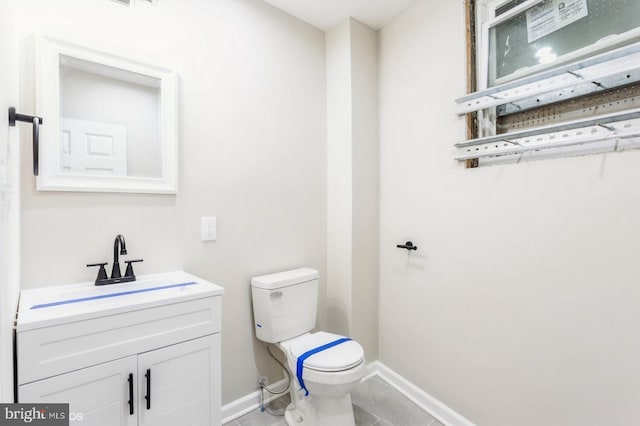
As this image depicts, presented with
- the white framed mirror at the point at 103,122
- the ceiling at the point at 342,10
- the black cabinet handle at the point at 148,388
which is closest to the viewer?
the black cabinet handle at the point at 148,388

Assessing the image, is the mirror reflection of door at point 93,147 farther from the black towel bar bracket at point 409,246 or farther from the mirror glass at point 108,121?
the black towel bar bracket at point 409,246

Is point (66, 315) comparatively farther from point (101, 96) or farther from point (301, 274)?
point (301, 274)

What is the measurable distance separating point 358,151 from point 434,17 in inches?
35.7

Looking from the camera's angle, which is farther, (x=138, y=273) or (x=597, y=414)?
(x=138, y=273)

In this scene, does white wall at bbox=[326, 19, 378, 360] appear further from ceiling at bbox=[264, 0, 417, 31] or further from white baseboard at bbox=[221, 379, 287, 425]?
white baseboard at bbox=[221, 379, 287, 425]

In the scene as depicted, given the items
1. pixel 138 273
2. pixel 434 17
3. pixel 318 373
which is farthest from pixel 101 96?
pixel 434 17

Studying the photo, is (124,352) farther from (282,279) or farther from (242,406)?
(242,406)

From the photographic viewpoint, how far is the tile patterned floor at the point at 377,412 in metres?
1.75

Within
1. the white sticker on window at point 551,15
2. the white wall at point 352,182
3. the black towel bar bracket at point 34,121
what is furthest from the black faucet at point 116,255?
the white sticker on window at point 551,15

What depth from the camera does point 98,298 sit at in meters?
1.17

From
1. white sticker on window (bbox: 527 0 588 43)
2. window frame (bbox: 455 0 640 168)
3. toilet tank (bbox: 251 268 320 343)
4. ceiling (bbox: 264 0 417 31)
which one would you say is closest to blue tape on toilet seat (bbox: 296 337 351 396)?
toilet tank (bbox: 251 268 320 343)

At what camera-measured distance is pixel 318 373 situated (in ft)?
4.82

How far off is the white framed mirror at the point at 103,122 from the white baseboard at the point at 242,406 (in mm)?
1278

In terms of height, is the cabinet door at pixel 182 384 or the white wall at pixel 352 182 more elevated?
the white wall at pixel 352 182
